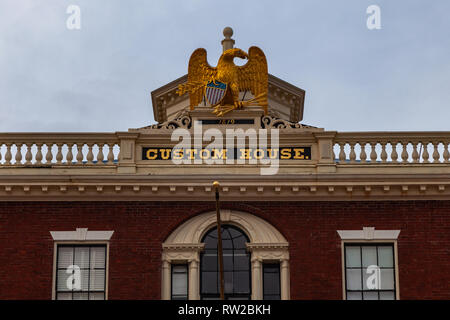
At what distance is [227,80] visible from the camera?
32469mm

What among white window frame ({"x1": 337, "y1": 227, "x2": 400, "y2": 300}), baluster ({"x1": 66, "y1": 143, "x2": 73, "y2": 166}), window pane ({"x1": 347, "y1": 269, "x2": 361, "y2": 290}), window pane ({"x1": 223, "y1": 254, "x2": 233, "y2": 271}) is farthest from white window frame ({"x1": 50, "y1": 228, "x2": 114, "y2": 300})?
window pane ({"x1": 347, "y1": 269, "x2": 361, "y2": 290})

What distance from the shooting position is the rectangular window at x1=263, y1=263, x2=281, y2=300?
30.1 meters

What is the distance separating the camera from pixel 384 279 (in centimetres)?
3011

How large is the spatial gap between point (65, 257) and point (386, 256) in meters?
7.72

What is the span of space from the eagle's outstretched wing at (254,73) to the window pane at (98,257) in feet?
19.0

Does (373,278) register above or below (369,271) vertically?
below

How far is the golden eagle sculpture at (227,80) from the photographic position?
105 feet

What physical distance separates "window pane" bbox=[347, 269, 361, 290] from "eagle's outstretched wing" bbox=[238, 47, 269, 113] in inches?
217

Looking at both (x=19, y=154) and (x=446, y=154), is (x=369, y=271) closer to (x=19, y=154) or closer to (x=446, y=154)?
(x=446, y=154)

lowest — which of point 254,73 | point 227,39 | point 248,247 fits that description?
point 248,247

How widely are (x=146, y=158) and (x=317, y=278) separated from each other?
206 inches

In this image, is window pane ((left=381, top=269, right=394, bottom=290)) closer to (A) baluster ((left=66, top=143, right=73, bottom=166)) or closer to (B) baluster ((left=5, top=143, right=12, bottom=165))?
(A) baluster ((left=66, top=143, right=73, bottom=166))

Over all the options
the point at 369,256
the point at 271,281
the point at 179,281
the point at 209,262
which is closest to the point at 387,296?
the point at 369,256

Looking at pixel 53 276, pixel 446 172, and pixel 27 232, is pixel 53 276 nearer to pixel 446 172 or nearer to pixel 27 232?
pixel 27 232
